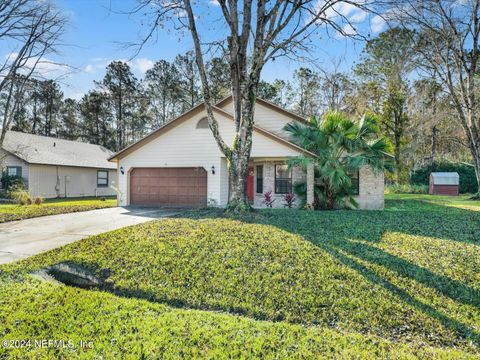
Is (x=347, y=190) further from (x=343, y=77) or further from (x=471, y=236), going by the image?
(x=343, y=77)

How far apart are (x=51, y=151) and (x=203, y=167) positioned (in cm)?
1482

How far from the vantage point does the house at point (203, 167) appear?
44.0ft

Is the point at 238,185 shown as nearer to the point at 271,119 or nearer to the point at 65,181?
the point at 271,119

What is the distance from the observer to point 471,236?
7.38 meters

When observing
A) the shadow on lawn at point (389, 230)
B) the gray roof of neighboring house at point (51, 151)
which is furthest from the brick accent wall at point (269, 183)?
the gray roof of neighboring house at point (51, 151)

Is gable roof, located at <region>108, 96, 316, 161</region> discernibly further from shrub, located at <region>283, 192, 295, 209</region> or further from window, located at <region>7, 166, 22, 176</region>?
window, located at <region>7, 166, 22, 176</region>

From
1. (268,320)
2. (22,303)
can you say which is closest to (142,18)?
(22,303)

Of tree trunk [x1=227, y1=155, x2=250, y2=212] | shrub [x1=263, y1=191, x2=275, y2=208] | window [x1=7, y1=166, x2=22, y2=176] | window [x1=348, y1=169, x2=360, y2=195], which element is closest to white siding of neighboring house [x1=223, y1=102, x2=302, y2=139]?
shrub [x1=263, y1=191, x2=275, y2=208]

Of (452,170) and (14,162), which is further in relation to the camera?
(452,170)

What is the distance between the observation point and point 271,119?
15.5m

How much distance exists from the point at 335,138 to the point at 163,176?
8.53m

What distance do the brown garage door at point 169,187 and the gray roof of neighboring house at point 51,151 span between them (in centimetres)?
733

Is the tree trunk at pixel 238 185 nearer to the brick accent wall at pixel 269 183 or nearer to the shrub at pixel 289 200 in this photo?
the shrub at pixel 289 200

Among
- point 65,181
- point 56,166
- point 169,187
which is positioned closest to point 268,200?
point 169,187
